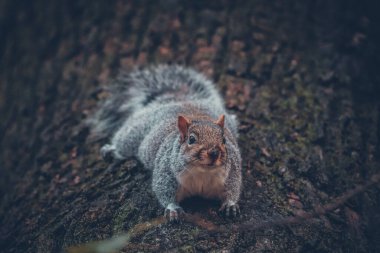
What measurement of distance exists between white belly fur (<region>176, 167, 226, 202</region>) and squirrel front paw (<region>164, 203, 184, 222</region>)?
14cm

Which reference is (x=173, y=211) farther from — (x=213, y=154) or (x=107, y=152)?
(x=107, y=152)

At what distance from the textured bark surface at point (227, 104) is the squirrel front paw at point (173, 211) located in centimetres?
7

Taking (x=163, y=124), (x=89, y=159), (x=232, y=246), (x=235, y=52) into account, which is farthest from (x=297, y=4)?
(x=232, y=246)

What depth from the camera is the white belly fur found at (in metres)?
2.67

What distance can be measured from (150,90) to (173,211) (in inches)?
63.6

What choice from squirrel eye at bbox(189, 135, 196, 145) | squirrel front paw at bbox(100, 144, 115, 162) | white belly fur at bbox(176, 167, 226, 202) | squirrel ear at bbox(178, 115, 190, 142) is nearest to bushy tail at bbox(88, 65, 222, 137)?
squirrel front paw at bbox(100, 144, 115, 162)

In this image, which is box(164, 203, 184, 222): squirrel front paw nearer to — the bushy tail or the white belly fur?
the white belly fur

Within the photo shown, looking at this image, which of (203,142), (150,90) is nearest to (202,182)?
(203,142)

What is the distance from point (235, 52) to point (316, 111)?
0.86 meters

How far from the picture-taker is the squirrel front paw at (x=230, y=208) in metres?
2.47

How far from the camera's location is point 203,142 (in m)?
2.66

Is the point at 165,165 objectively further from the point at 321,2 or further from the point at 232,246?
the point at 321,2

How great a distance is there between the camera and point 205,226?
236 centimetres

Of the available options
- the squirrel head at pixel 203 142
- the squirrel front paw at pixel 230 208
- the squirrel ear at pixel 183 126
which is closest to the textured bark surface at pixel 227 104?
the squirrel front paw at pixel 230 208
